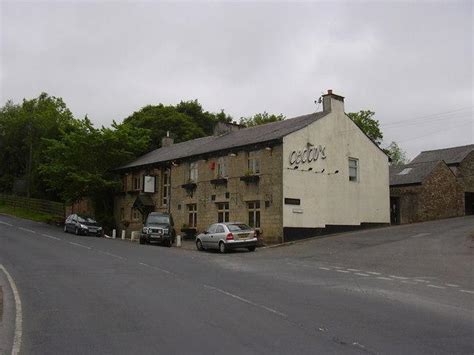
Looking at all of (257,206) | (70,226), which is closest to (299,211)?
(257,206)

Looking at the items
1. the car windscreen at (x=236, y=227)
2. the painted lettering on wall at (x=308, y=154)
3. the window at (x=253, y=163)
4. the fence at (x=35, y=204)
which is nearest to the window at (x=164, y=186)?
the window at (x=253, y=163)

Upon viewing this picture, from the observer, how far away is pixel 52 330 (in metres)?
8.12

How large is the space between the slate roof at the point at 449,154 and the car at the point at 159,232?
28.8 m

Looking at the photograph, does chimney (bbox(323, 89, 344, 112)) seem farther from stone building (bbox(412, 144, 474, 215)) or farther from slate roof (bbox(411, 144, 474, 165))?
→ slate roof (bbox(411, 144, 474, 165))

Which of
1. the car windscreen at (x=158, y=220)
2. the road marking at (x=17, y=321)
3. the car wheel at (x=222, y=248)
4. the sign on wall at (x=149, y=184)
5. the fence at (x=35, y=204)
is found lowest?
the road marking at (x=17, y=321)

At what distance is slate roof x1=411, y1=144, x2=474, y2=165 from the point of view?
47.5 meters

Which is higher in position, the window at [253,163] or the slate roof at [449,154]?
the slate roof at [449,154]

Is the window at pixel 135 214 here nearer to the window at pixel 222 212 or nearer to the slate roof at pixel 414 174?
the window at pixel 222 212

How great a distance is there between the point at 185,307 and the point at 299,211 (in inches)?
799

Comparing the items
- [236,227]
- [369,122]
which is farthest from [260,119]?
[236,227]

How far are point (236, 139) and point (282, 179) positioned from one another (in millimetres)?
6884

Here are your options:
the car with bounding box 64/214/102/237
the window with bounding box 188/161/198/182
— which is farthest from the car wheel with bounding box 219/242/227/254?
the car with bounding box 64/214/102/237

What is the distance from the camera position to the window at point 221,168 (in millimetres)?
33344

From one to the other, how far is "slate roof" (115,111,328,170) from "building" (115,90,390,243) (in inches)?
5.4
